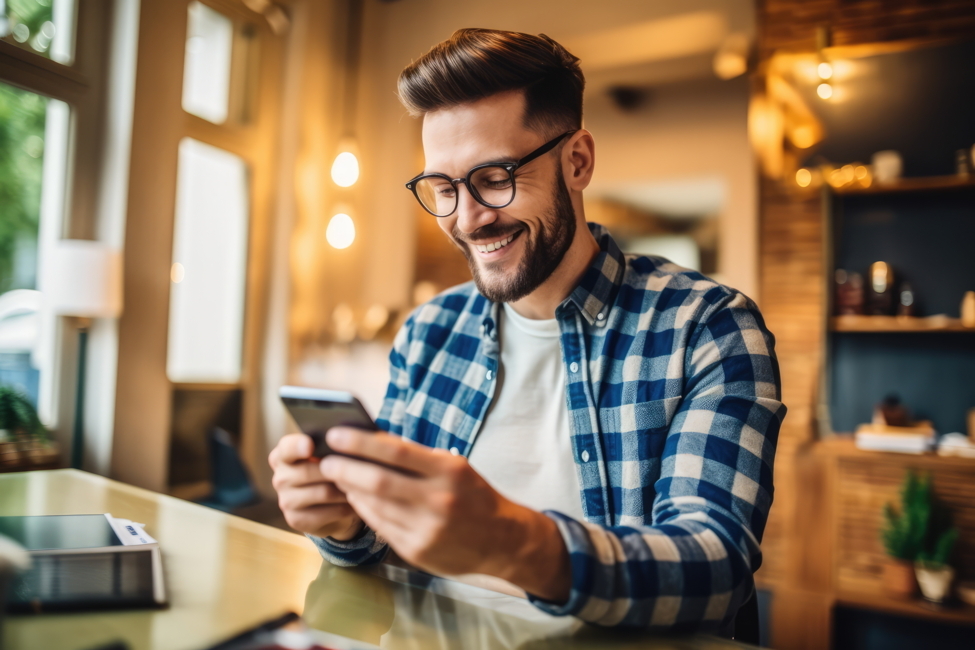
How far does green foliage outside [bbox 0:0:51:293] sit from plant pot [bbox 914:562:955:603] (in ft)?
12.8

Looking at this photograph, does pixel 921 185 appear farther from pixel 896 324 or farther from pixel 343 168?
pixel 343 168

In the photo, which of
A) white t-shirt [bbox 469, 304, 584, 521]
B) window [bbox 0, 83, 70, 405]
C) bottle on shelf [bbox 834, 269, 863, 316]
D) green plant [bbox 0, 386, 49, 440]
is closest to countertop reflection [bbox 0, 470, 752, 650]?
white t-shirt [bbox 469, 304, 584, 521]

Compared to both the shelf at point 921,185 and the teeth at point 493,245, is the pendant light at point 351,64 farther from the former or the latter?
the teeth at point 493,245

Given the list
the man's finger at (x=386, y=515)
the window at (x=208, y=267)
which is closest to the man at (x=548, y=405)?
the man's finger at (x=386, y=515)

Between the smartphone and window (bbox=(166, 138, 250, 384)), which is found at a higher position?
window (bbox=(166, 138, 250, 384))

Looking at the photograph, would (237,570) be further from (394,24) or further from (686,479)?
(394,24)

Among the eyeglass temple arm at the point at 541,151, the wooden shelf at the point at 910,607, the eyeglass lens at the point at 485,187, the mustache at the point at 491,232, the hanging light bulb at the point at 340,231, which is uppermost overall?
the hanging light bulb at the point at 340,231

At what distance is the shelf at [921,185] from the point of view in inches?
114

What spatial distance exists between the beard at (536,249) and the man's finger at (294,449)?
0.58 meters

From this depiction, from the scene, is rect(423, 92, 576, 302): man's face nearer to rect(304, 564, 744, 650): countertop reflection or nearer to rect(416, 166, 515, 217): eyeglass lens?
rect(416, 166, 515, 217): eyeglass lens

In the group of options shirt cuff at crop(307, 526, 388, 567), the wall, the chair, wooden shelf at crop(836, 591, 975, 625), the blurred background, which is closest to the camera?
shirt cuff at crop(307, 526, 388, 567)

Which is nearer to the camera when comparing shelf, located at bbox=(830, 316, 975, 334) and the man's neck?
the man's neck

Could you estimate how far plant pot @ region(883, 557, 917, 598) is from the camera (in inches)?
101

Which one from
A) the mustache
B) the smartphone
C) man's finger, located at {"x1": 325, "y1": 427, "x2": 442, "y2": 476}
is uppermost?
the mustache
